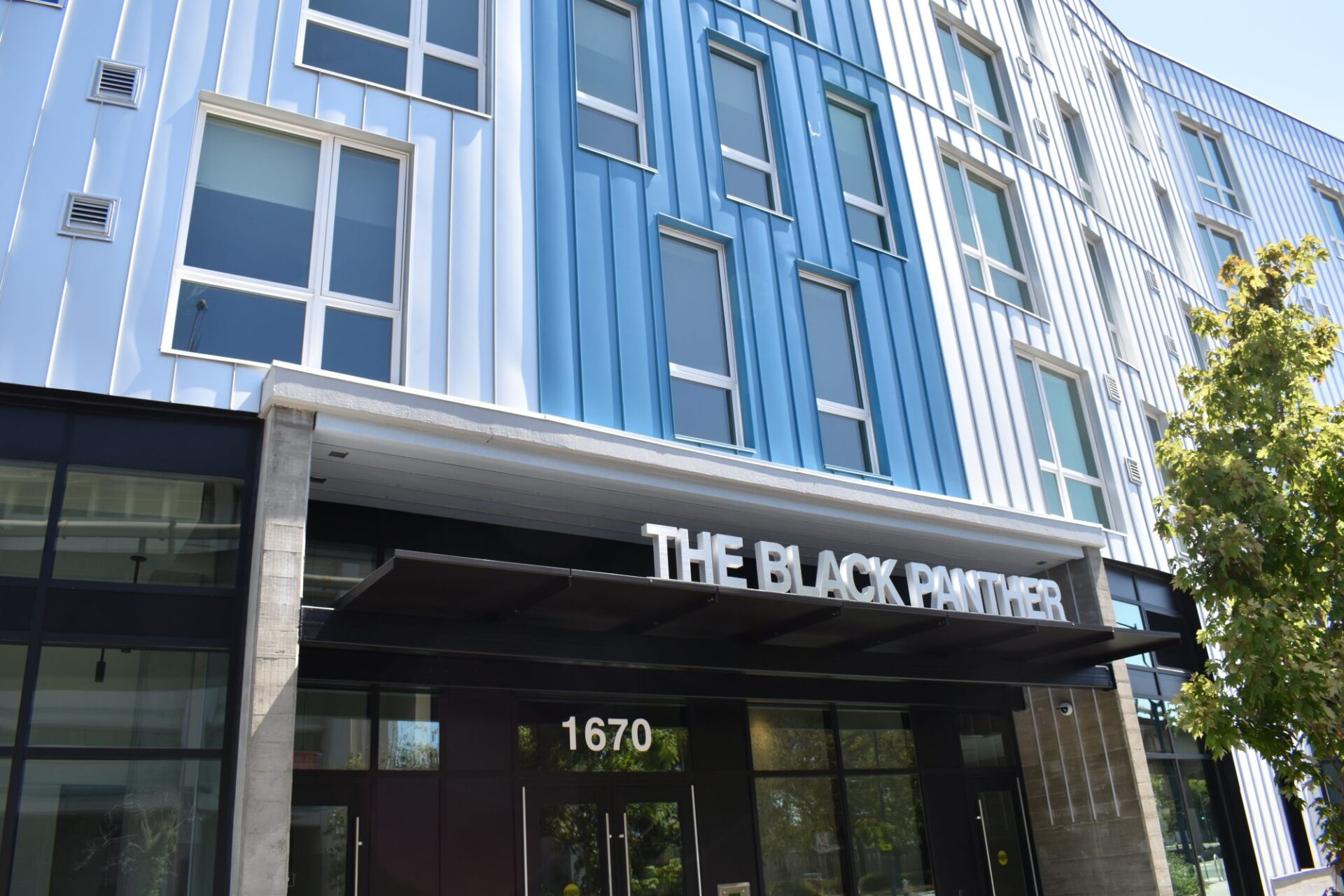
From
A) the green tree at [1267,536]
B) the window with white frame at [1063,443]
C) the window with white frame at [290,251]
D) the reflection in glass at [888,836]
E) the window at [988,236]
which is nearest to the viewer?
the window with white frame at [290,251]

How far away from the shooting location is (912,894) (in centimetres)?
1282

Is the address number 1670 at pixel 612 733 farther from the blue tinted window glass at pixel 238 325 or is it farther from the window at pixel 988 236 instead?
the window at pixel 988 236

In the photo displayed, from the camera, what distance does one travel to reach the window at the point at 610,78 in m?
12.0

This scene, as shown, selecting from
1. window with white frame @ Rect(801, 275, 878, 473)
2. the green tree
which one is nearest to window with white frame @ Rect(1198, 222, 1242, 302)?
the green tree

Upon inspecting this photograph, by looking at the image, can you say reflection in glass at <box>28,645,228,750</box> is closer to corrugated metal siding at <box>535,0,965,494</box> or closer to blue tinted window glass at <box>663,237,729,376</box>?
corrugated metal siding at <box>535,0,965,494</box>

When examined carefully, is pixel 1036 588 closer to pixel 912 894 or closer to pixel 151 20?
pixel 912 894

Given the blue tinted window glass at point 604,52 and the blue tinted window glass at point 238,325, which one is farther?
the blue tinted window glass at point 604,52

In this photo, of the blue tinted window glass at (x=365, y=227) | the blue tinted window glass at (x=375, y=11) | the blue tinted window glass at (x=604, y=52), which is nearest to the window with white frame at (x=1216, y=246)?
the blue tinted window glass at (x=604, y=52)

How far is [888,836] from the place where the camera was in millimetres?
12875

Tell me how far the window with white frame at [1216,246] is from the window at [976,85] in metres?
9.06

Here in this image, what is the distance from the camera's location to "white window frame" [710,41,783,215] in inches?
520

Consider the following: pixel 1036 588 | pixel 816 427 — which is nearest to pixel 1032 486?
pixel 1036 588

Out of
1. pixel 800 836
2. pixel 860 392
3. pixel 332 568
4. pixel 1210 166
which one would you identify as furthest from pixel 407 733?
Answer: pixel 1210 166

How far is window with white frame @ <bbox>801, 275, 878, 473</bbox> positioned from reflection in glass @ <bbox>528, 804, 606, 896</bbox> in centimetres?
471
